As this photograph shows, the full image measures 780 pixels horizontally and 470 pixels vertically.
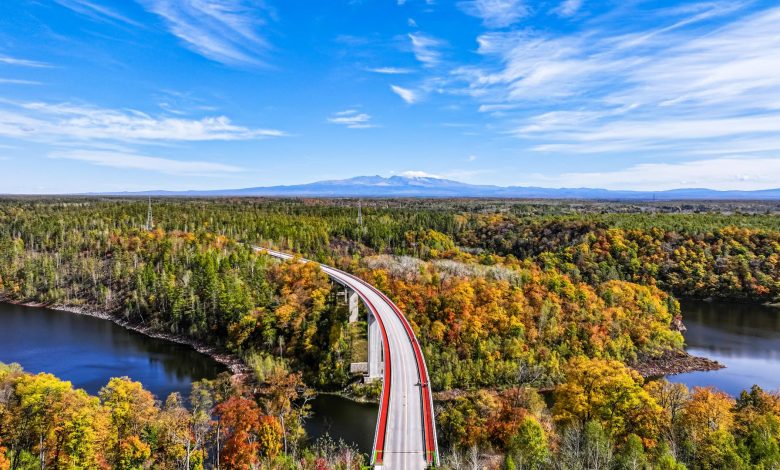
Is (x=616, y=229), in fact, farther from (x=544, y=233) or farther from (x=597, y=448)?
(x=597, y=448)

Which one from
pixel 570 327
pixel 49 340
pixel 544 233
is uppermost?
pixel 544 233

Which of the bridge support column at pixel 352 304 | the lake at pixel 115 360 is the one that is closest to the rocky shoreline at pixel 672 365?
the bridge support column at pixel 352 304

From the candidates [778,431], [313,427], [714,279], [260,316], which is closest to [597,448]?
[778,431]

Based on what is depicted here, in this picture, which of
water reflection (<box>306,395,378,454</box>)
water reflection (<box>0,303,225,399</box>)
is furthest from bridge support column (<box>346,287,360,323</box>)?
water reflection (<box>0,303,225,399</box>)

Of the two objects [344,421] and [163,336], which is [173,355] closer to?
[163,336]

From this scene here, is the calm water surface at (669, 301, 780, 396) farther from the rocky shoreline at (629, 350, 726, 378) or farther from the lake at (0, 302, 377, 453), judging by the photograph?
the lake at (0, 302, 377, 453)

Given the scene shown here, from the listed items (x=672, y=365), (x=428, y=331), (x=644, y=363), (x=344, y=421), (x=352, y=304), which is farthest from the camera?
(x=352, y=304)

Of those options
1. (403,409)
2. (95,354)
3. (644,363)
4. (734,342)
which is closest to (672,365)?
(644,363)
